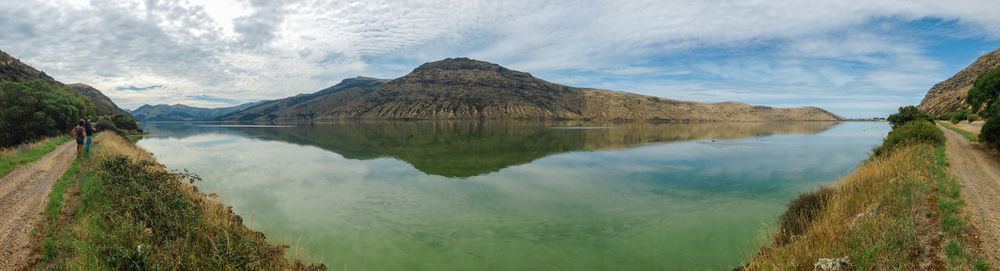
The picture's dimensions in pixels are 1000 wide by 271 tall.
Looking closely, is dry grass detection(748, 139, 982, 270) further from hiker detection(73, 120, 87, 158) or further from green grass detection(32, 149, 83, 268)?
hiker detection(73, 120, 87, 158)

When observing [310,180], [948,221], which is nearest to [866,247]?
A: [948,221]

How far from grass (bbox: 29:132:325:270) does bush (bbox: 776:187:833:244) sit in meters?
14.6

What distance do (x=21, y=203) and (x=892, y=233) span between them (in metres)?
22.6

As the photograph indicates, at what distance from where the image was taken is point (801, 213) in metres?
11.4

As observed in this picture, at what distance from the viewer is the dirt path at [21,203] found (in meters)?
7.30

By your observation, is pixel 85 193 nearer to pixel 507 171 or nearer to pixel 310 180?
pixel 310 180

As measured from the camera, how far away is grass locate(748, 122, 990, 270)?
6.45 metres

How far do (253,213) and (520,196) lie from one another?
12.2 metres

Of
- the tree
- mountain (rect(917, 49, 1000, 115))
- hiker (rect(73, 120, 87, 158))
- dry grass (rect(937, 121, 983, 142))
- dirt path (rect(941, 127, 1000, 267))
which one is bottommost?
dirt path (rect(941, 127, 1000, 267))

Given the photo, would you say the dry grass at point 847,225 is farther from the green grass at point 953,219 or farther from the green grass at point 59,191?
the green grass at point 59,191

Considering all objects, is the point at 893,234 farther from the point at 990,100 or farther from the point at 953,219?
the point at 990,100

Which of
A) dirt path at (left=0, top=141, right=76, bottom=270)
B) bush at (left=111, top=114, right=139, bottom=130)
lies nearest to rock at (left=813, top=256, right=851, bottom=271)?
dirt path at (left=0, top=141, right=76, bottom=270)

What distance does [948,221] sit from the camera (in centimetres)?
772

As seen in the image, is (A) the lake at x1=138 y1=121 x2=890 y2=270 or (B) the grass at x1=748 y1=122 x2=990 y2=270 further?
(A) the lake at x1=138 y1=121 x2=890 y2=270
